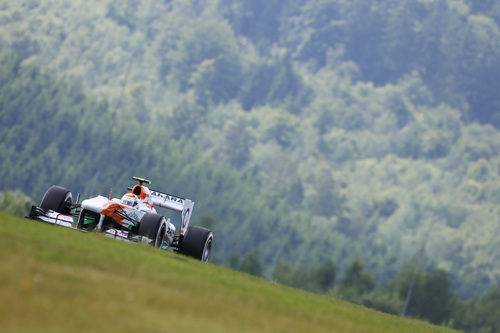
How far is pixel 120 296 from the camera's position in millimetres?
14133

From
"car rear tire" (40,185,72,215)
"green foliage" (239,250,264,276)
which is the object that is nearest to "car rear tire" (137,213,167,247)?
"car rear tire" (40,185,72,215)

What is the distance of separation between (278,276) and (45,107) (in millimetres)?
79553

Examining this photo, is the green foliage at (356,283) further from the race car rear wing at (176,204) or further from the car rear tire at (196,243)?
the car rear tire at (196,243)

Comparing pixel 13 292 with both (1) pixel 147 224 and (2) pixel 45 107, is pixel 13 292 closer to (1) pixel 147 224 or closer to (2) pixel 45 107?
(1) pixel 147 224

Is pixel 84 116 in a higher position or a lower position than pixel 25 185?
higher

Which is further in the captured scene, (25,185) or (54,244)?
(25,185)

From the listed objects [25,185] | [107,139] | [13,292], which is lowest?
[13,292]

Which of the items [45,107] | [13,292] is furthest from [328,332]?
[45,107]

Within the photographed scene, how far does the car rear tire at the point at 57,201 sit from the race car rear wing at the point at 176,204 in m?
3.67

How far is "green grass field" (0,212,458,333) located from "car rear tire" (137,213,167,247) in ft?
19.1

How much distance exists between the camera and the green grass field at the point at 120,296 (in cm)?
1242

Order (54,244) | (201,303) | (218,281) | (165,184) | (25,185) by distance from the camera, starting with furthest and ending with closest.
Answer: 1. (165,184)
2. (25,185)
3. (218,281)
4. (54,244)
5. (201,303)

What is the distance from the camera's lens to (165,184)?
183m

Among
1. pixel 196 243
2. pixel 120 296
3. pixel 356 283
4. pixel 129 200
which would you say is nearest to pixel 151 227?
pixel 196 243
